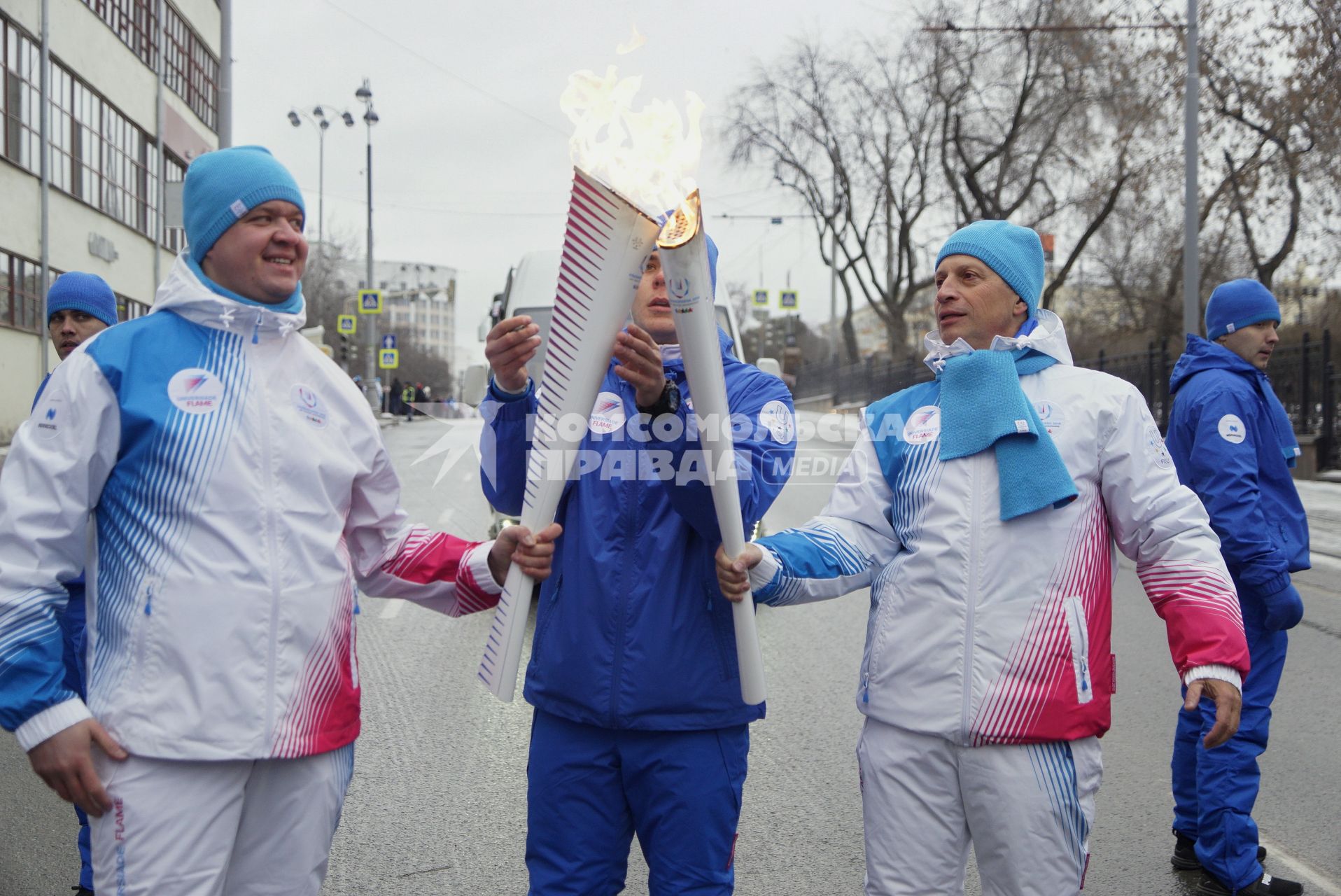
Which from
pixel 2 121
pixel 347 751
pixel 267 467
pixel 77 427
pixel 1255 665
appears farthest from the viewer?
pixel 2 121

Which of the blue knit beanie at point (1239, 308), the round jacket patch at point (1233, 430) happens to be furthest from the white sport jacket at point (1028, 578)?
the blue knit beanie at point (1239, 308)

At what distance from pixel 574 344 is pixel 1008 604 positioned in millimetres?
1037

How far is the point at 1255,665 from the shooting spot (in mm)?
3689

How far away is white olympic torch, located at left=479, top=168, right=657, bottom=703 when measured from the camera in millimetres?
2193

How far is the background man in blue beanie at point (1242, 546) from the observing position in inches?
140

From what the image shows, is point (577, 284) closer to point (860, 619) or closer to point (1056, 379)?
point (1056, 379)

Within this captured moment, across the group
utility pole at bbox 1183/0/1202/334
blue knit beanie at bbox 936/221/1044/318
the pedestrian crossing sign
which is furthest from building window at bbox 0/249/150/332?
blue knit beanie at bbox 936/221/1044/318

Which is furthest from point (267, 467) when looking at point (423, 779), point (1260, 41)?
point (1260, 41)

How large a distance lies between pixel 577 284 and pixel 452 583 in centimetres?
77

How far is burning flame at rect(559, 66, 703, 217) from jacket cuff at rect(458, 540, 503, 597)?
86cm

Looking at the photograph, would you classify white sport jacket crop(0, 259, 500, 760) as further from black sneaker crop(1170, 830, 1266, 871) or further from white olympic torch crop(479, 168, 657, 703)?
black sneaker crop(1170, 830, 1266, 871)

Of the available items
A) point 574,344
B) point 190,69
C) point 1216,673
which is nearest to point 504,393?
point 574,344

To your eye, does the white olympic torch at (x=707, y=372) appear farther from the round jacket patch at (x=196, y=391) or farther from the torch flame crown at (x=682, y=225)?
the round jacket patch at (x=196, y=391)

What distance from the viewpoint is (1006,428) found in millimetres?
2531
